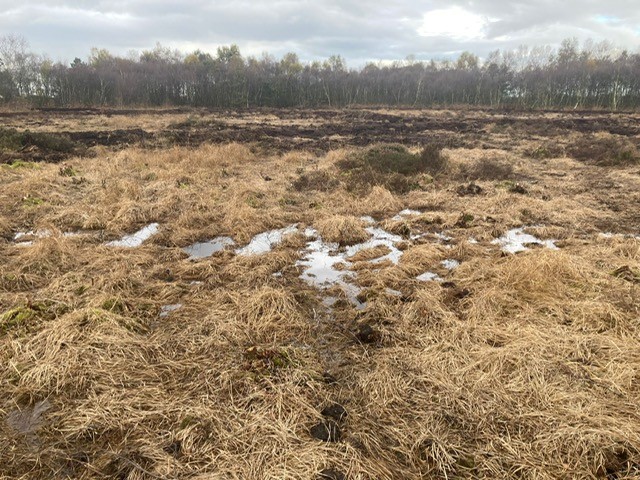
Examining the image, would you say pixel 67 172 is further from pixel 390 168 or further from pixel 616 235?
pixel 616 235

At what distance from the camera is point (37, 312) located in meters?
4.35

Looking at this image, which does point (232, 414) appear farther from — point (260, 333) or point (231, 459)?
point (260, 333)

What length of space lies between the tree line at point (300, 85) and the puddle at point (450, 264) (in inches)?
1953

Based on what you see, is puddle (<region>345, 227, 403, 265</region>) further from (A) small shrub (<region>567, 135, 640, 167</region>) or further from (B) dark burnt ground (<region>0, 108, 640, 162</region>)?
(A) small shrub (<region>567, 135, 640, 167</region>)

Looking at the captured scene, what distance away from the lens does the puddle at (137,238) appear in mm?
6892

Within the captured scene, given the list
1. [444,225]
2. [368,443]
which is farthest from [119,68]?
[368,443]

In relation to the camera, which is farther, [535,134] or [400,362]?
[535,134]

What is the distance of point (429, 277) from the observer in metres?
5.77

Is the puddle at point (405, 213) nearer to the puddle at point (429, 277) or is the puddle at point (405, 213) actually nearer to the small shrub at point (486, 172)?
the puddle at point (429, 277)

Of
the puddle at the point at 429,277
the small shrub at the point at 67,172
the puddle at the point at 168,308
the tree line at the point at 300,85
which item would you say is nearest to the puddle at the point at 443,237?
the puddle at the point at 429,277

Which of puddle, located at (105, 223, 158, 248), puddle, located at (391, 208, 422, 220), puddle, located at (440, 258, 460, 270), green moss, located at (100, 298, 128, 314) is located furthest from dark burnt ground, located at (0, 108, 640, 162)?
green moss, located at (100, 298, 128, 314)

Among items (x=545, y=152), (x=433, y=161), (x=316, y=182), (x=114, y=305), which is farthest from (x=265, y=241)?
(x=545, y=152)

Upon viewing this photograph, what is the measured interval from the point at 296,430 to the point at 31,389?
7.79 feet

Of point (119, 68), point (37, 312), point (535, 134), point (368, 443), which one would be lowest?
point (368, 443)
